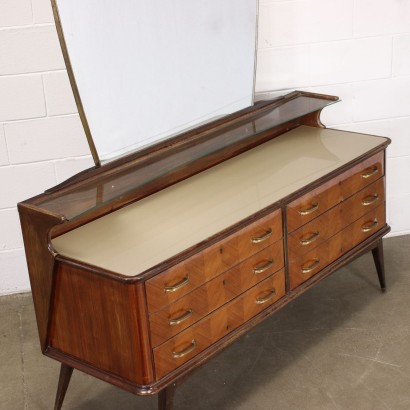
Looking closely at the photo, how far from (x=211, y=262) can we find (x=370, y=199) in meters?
0.97

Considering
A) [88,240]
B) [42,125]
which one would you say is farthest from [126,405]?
[42,125]

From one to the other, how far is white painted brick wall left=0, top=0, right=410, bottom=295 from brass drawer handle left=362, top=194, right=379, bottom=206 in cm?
59

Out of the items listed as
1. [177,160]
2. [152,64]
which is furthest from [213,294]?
[152,64]

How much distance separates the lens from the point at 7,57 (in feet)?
11.9

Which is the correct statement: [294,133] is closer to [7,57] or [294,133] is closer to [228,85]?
[228,85]

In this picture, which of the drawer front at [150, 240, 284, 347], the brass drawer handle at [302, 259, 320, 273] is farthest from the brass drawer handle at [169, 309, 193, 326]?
the brass drawer handle at [302, 259, 320, 273]

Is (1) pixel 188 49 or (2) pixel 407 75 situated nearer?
(1) pixel 188 49

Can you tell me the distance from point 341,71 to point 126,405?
1.73m

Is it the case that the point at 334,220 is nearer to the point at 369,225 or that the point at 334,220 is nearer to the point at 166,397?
the point at 369,225

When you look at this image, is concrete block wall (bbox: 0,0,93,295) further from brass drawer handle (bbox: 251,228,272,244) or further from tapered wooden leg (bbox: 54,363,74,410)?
brass drawer handle (bbox: 251,228,272,244)

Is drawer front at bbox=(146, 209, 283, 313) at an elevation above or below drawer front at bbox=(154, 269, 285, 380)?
above

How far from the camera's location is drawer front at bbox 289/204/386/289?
328 centimetres

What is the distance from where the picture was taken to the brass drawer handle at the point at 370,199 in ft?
11.7

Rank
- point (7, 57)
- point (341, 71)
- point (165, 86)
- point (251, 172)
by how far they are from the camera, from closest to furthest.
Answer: point (165, 86) → point (251, 172) → point (7, 57) → point (341, 71)
